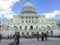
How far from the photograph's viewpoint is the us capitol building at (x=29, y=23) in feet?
338

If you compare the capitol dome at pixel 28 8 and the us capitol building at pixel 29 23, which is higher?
the capitol dome at pixel 28 8

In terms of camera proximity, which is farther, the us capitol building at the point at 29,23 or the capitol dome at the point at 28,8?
the capitol dome at the point at 28,8

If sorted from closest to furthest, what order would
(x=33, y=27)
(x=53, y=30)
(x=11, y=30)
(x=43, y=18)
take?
1. (x=11, y=30)
2. (x=53, y=30)
3. (x=33, y=27)
4. (x=43, y=18)

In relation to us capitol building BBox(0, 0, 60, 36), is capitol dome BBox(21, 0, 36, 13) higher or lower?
higher

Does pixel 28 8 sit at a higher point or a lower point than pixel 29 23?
higher

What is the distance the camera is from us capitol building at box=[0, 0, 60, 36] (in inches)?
4050

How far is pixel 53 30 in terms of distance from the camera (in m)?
102

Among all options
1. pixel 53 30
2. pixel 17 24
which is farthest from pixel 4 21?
pixel 53 30

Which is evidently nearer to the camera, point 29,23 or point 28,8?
point 29,23

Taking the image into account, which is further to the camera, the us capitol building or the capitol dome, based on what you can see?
the capitol dome

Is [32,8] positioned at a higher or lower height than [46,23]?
higher

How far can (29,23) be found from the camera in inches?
4461

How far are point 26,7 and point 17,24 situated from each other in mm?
20766

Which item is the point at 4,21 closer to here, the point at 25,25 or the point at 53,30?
the point at 25,25
